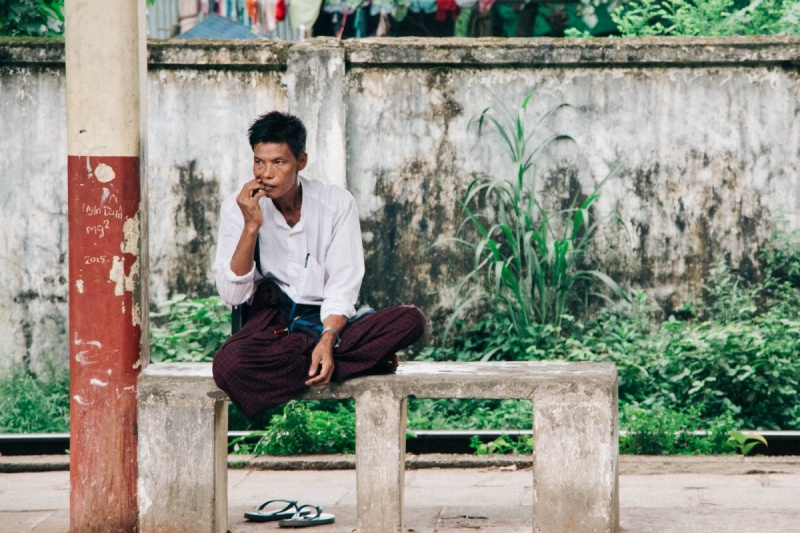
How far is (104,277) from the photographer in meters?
4.48

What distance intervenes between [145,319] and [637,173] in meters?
3.55

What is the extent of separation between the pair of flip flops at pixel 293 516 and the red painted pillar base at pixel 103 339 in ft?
1.83

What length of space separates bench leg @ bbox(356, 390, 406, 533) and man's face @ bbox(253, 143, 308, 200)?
0.83m

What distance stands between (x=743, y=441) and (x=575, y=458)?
7.28ft

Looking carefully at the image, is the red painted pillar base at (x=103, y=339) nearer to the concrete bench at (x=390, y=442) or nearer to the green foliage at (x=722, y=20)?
the concrete bench at (x=390, y=442)

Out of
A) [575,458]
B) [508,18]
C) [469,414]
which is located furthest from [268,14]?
[575,458]

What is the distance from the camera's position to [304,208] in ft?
14.9

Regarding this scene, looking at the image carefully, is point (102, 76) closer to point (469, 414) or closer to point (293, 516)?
point (293, 516)

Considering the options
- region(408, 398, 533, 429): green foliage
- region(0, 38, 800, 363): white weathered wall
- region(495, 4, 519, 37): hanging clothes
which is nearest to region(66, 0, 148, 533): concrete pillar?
region(408, 398, 533, 429): green foliage

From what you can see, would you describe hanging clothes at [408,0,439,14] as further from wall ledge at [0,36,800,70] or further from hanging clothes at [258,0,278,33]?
wall ledge at [0,36,800,70]

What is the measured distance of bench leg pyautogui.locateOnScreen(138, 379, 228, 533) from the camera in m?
4.42

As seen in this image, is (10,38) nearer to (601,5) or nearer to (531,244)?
(531,244)

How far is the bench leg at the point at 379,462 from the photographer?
14.4 ft

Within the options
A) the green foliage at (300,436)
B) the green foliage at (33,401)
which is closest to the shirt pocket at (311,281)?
the green foliage at (300,436)
